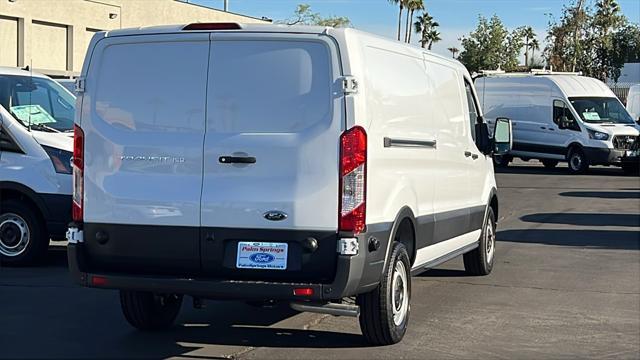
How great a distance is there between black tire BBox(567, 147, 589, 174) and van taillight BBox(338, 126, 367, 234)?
844 inches

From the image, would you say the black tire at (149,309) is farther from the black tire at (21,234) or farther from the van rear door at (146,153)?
the black tire at (21,234)

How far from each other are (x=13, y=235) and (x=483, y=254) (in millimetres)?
5103

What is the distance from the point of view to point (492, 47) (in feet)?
242

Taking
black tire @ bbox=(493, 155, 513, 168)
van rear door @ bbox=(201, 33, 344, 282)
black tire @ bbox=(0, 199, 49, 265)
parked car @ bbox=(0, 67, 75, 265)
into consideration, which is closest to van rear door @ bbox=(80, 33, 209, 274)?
van rear door @ bbox=(201, 33, 344, 282)

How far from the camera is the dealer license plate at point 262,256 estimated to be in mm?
5988

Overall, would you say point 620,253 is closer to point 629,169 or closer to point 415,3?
point 629,169

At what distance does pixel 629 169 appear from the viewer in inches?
1063

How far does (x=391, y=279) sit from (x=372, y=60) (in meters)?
1.56

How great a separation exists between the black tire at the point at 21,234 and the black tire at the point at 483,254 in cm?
460

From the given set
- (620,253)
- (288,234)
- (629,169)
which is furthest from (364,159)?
(629,169)

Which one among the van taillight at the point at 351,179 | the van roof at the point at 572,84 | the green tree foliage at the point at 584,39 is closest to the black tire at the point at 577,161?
the van roof at the point at 572,84

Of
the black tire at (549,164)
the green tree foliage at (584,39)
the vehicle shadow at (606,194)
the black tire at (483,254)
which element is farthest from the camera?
the green tree foliage at (584,39)

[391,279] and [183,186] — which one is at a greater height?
[183,186]

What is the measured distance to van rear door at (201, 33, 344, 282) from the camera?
19.5 feet
